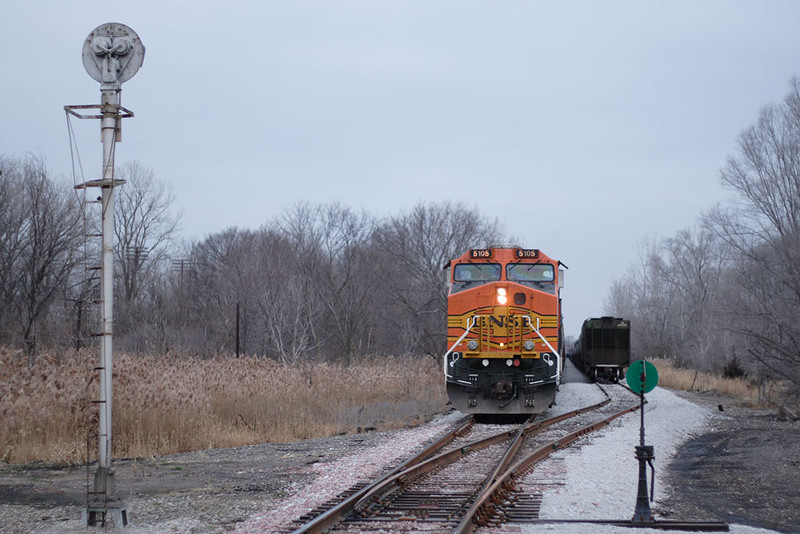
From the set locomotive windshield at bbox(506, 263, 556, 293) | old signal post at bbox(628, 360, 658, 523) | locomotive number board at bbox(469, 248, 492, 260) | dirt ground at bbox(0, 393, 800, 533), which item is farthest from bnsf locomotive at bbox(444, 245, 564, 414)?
old signal post at bbox(628, 360, 658, 523)

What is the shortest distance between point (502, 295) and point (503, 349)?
1.20m

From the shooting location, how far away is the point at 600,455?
40.1 feet

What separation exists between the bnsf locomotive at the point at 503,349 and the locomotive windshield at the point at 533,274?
19 centimetres

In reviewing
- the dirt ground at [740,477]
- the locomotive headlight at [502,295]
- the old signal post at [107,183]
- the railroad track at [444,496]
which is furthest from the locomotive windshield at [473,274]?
the old signal post at [107,183]

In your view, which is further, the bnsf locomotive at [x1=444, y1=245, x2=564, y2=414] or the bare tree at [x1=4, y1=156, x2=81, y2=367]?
the bare tree at [x1=4, y1=156, x2=81, y2=367]

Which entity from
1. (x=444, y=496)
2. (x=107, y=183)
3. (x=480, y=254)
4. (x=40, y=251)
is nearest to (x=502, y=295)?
(x=480, y=254)

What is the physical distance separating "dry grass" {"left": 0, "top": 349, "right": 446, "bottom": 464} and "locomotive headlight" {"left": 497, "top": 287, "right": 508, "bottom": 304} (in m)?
3.56

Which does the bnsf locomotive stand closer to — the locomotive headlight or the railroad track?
the locomotive headlight

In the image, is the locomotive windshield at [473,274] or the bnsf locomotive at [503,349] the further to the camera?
the locomotive windshield at [473,274]

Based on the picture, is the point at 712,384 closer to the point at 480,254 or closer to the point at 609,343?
the point at 609,343

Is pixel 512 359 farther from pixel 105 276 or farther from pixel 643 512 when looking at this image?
pixel 105 276

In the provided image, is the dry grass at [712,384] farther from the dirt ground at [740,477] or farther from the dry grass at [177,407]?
the dry grass at [177,407]

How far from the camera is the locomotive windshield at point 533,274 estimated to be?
17.3 m

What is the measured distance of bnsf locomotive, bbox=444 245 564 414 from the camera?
16.6 m
